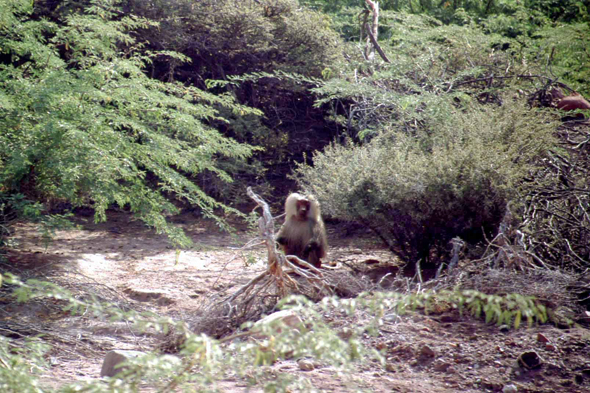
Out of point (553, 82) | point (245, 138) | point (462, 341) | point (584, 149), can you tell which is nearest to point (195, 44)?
point (245, 138)

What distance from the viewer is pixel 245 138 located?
10.6 m

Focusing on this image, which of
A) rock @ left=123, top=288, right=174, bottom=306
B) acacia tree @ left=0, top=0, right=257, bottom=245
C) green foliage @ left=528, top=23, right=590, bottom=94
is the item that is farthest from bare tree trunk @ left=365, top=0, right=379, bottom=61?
rock @ left=123, top=288, right=174, bottom=306

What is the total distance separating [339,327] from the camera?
466cm

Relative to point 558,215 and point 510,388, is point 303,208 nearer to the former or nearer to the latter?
point 558,215

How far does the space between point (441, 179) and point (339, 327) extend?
2275 millimetres

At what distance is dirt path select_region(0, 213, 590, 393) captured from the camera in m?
3.85

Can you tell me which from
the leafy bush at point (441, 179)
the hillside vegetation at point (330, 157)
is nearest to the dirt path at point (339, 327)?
the hillside vegetation at point (330, 157)

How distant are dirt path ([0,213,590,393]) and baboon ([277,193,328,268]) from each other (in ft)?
1.89

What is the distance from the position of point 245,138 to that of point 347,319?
247 inches

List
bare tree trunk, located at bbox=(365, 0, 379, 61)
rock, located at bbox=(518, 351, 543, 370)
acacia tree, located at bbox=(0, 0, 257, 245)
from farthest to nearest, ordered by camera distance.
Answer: bare tree trunk, located at bbox=(365, 0, 379, 61), acacia tree, located at bbox=(0, 0, 257, 245), rock, located at bbox=(518, 351, 543, 370)

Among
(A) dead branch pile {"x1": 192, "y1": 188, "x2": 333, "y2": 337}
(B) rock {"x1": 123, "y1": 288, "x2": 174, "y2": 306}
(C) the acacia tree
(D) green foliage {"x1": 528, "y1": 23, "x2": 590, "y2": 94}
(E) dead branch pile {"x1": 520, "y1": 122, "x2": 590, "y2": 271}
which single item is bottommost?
(B) rock {"x1": 123, "y1": 288, "x2": 174, "y2": 306}

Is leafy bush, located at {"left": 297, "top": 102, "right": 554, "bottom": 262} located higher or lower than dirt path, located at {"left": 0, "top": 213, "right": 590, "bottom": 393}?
higher

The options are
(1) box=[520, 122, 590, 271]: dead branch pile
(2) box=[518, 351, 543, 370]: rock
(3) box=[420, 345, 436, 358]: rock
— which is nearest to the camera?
(2) box=[518, 351, 543, 370]: rock

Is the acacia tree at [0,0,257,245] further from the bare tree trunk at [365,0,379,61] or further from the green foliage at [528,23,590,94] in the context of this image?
the green foliage at [528,23,590,94]
